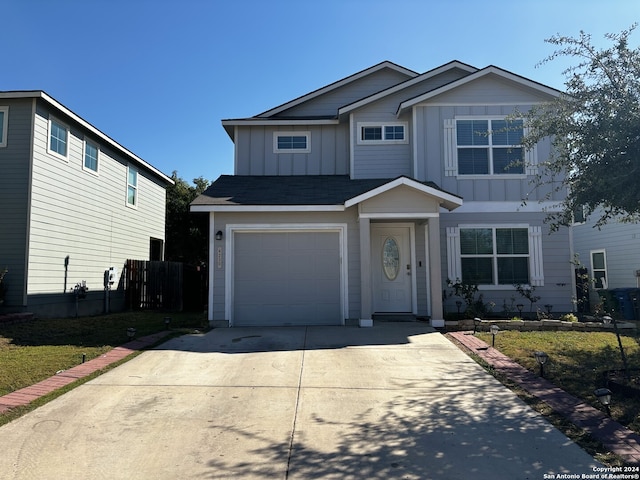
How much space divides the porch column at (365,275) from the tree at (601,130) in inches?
154

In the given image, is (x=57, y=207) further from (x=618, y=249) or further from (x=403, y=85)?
(x=618, y=249)

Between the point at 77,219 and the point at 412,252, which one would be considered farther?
the point at 77,219

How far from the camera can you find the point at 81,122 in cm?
1220

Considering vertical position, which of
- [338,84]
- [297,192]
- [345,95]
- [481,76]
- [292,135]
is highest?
[338,84]

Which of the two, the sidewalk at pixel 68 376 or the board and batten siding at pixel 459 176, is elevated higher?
the board and batten siding at pixel 459 176

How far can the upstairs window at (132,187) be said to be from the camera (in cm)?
1595

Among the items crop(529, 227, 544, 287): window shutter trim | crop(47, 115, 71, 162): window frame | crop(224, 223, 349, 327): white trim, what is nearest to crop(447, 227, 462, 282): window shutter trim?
crop(529, 227, 544, 287): window shutter trim

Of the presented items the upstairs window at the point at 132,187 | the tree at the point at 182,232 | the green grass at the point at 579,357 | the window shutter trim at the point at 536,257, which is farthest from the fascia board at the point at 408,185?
the tree at the point at 182,232

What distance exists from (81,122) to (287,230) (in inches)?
280

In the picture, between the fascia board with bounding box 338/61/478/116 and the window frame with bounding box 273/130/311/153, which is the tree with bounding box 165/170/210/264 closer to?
the window frame with bounding box 273/130/311/153

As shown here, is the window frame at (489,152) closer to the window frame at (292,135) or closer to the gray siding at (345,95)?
the gray siding at (345,95)

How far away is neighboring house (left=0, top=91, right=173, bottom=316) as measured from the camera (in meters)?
10.5

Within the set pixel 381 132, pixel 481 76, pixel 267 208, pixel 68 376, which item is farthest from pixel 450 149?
pixel 68 376

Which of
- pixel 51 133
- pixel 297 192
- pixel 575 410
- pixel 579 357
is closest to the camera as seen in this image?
pixel 575 410
